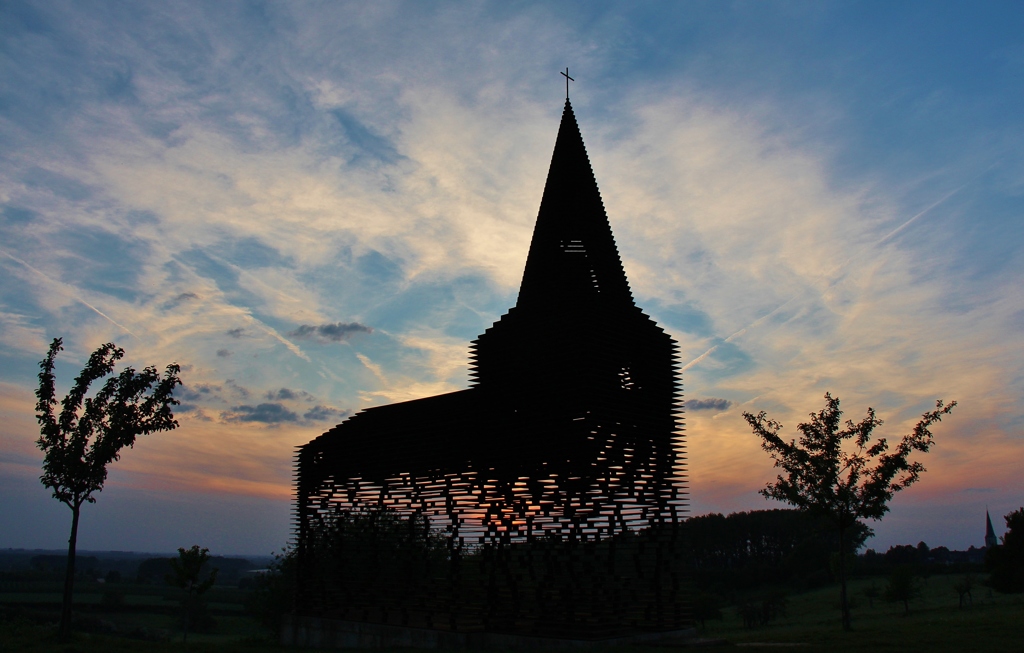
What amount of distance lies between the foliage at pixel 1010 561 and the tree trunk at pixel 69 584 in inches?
1873

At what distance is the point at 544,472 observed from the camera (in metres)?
16.8

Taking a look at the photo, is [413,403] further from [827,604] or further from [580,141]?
[827,604]

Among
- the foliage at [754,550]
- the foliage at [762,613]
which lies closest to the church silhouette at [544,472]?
the foliage at [762,613]

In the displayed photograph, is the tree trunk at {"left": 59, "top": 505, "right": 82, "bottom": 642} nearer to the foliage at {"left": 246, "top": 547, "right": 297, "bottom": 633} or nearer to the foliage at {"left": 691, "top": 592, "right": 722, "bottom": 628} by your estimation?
the foliage at {"left": 246, "top": 547, "right": 297, "bottom": 633}

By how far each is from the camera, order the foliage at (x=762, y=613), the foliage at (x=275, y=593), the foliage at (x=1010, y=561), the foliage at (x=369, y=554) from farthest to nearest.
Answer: the foliage at (x=762, y=613), the foliage at (x=1010, y=561), the foliage at (x=275, y=593), the foliage at (x=369, y=554)

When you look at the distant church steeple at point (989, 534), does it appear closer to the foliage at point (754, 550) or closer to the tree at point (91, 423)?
the foliage at point (754, 550)

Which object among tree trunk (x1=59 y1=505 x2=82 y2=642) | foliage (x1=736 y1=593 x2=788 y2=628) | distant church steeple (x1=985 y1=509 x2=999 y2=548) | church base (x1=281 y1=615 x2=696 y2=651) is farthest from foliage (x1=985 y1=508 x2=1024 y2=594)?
distant church steeple (x1=985 y1=509 x2=999 y2=548)

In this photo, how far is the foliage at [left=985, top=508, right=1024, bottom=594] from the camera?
41.3 meters

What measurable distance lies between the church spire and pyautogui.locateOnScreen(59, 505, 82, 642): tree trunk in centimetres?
1636

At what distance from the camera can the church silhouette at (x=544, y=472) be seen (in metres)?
16.4

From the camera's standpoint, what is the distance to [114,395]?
2447cm

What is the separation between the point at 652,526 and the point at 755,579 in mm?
67634

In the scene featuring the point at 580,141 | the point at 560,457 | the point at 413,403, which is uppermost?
the point at 580,141

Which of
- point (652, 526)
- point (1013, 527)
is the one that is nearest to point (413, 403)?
point (652, 526)
